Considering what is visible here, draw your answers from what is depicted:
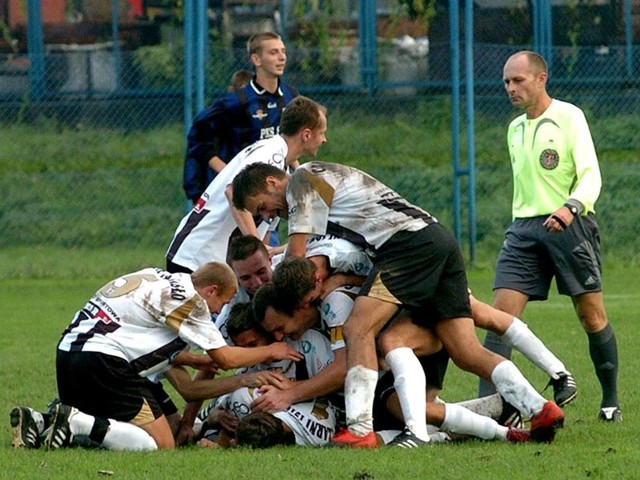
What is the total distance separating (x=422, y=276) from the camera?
6.99m

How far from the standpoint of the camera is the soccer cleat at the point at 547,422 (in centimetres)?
666

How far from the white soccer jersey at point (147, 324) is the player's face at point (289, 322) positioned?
1.07 ft

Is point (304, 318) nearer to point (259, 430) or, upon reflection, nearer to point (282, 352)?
point (282, 352)

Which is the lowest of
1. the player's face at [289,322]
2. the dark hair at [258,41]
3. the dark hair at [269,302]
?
the player's face at [289,322]

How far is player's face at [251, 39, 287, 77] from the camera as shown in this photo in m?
10.5

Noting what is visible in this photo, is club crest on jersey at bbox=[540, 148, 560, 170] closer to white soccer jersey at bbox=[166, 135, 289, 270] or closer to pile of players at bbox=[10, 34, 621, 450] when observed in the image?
pile of players at bbox=[10, 34, 621, 450]

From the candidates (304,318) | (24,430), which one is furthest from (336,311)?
(24,430)

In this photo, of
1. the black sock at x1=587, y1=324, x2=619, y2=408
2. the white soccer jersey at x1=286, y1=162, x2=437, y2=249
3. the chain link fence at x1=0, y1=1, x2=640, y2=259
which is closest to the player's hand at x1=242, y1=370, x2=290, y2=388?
the white soccer jersey at x1=286, y1=162, x2=437, y2=249

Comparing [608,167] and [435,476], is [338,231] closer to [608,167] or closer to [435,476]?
[435,476]

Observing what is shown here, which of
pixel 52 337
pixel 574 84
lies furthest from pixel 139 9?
pixel 52 337

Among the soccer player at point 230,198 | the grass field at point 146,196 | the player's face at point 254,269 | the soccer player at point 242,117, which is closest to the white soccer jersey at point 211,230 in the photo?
the soccer player at point 230,198

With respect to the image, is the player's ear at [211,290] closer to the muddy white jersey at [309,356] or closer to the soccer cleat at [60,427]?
the muddy white jersey at [309,356]

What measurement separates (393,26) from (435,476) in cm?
1505

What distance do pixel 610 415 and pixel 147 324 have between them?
2.53 m
